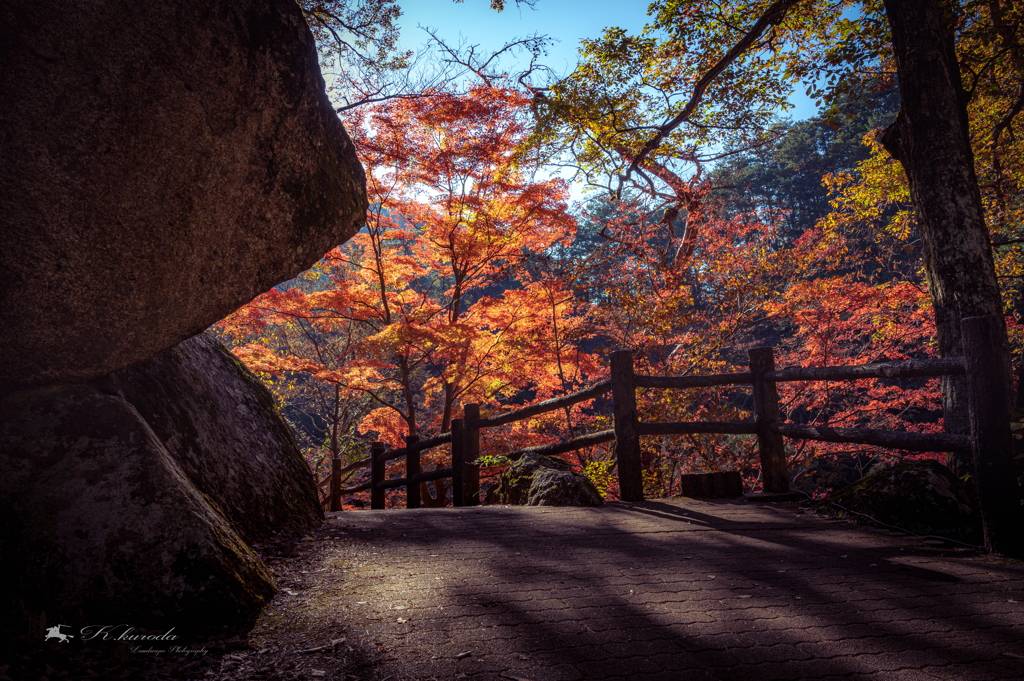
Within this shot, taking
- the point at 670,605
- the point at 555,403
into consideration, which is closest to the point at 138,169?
the point at 670,605

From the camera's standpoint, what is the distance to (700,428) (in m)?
4.79

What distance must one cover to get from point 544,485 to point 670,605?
2.98 metres

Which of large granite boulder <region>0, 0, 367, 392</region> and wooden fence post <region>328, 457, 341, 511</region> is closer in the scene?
large granite boulder <region>0, 0, 367, 392</region>

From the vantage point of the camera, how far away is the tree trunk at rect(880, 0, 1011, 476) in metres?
4.31

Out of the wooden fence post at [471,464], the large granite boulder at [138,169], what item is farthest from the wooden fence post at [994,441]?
the wooden fence post at [471,464]

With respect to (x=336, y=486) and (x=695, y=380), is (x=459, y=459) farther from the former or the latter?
(x=336, y=486)

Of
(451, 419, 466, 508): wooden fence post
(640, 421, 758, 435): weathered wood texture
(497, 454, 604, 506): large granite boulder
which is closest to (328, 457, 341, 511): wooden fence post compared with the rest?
(451, 419, 466, 508): wooden fence post

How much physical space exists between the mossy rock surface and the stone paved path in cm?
28

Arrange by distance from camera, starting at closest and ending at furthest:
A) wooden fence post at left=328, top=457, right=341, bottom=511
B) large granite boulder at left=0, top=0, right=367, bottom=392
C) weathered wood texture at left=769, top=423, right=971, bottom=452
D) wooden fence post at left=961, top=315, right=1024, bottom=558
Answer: large granite boulder at left=0, top=0, right=367, bottom=392 → wooden fence post at left=961, top=315, right=1024, bottom=558 → weathered wood texture at left=769, top=423, right=971, bottom=452 → wooden fence post at left=328, top=457, right=341, bottom=511

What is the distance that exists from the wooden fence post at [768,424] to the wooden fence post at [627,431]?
43.1 inches

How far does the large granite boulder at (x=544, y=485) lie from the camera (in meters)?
4.96

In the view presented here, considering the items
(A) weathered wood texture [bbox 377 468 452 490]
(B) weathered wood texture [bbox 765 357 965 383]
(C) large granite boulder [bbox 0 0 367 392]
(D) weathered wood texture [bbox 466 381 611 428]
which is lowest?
(A) weathered wood texture [bbox 377 468 452 490]

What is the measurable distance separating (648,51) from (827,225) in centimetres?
507

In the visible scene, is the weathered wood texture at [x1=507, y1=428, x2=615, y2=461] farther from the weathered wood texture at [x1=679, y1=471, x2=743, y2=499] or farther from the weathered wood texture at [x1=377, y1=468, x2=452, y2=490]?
the weathered wood texture at [x1=377, y1=468, x2=452, y2=490]
